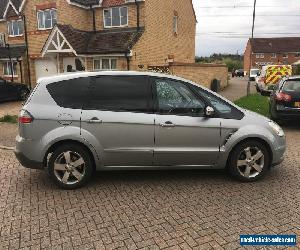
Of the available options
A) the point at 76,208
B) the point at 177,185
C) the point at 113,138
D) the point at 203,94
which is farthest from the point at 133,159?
the point at 203,94

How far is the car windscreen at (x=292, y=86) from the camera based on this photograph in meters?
9.00

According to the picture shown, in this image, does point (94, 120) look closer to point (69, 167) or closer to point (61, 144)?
point (61, 144)

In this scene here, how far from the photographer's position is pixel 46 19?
21.3 metres

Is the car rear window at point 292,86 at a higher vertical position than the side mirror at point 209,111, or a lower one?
higher

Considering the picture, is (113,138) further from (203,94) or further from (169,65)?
(169,65)

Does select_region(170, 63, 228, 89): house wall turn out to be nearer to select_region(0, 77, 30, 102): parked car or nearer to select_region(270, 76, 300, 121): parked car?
select_region(0, 77, 30, 102): parked car

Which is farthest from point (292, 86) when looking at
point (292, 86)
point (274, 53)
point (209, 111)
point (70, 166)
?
point (274, 53)

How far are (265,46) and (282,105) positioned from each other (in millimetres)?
73462

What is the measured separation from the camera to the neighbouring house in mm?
19312

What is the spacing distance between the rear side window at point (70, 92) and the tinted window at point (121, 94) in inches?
5.2

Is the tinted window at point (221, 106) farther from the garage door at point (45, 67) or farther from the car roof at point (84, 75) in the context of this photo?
the garage door at point (45, 67)

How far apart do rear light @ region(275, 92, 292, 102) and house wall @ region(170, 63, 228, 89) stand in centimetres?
933

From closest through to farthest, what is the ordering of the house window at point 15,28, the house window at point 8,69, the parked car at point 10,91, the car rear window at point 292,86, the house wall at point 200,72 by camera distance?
1. the car rear window at point 292,86
2. the parked car at point 10,91
3. the house wall at point 200,72
4. the house window at point 15,28
5. the house window at point 8,69

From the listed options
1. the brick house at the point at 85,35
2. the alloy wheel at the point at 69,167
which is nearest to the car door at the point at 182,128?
the alloy wheel at the point at 69,167
